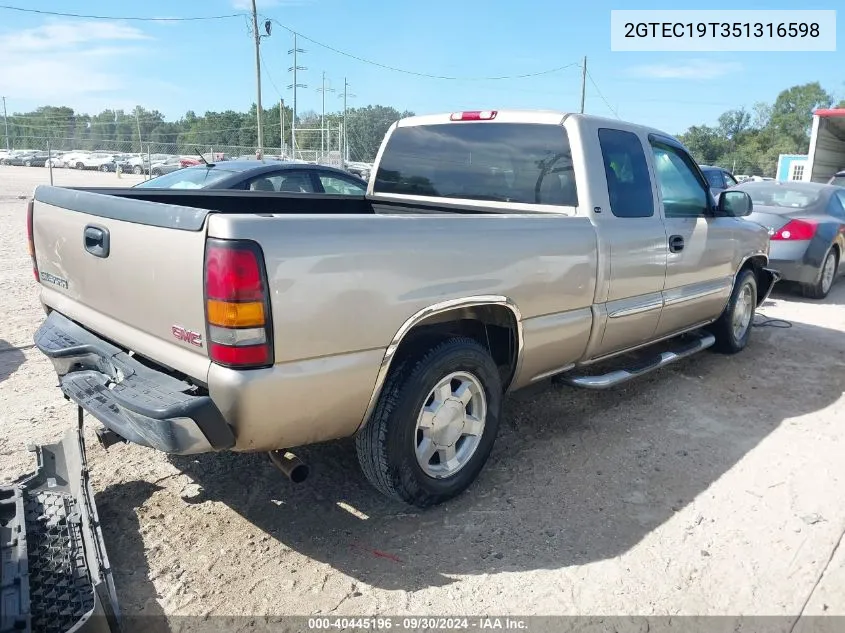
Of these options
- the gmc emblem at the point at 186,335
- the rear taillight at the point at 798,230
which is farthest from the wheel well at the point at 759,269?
the gmc emblem at the point at 186,335

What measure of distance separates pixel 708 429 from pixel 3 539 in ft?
13.1

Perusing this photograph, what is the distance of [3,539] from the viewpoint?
2.51 metres

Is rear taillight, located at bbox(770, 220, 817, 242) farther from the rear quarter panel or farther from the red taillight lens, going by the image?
the red taillight lens

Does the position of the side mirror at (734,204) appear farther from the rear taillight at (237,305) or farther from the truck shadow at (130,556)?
the truck shadow at (130,556)

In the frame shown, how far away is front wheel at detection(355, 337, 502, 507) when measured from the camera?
9.59ft

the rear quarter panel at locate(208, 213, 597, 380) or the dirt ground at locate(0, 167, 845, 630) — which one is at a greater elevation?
the rear quarter panel at locate(208, 213, 597, 380)

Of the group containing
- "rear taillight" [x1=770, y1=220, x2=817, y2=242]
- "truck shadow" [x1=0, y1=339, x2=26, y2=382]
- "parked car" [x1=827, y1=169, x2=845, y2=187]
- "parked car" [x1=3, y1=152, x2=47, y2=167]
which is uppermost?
"parked car" [x1=3, y1=152, x2=47, y2=167]

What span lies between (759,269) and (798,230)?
2.97m

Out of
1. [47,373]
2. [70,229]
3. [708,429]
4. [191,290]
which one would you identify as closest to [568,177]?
[708,429]

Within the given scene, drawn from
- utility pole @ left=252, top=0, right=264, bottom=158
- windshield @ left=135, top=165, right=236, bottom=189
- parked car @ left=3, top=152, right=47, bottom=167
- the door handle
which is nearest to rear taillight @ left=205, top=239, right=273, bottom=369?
the door handle

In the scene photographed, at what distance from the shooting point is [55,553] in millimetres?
2533

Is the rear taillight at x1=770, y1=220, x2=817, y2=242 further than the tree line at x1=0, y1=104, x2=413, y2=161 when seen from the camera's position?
No

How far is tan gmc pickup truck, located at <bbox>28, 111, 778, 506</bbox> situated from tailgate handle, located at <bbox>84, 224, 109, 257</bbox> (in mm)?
11

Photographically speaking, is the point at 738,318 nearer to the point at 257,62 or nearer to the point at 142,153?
the point at 257,62
